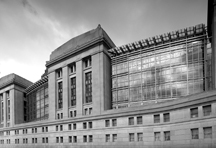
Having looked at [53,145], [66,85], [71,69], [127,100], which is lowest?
[53,145]

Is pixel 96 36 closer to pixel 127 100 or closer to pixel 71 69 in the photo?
pixel 71 69

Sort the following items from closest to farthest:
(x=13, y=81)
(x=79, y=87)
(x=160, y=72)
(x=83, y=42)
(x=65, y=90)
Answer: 1. (x=160, y=72)
2. (x=79, y=87)
3. (x=83, y=42)
4. (x=65, y=90)
5. (x=13, y=81)

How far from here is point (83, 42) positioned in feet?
158

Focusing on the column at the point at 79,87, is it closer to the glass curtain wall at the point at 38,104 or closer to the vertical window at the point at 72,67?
the vertical window at the point at 72,67

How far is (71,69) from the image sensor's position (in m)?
51.6

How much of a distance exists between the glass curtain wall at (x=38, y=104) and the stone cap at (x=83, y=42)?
12688 mm

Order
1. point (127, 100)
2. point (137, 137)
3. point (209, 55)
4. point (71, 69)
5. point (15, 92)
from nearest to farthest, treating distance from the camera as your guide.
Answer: point (137, 137), point (209, 55), point (127, 100), point (71, 69), point (15, 92)

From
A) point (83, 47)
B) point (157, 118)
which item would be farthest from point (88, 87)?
point (157, 118)

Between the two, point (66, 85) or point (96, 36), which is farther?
point (66, 85)

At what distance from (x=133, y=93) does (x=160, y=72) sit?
306 inches

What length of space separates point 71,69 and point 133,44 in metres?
18.6

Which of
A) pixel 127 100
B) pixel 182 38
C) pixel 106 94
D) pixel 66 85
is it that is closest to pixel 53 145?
pixel 66 85

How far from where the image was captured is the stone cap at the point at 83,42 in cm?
4534

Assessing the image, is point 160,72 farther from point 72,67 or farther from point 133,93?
point 72,67
